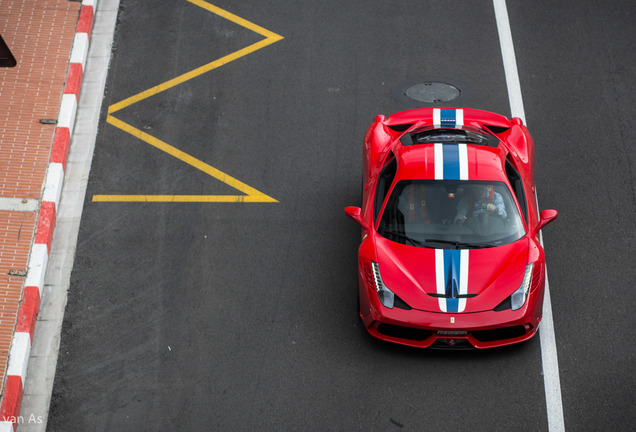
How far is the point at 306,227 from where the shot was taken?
9.28 metres

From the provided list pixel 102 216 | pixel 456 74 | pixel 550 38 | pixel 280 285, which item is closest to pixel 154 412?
pixel 280 285

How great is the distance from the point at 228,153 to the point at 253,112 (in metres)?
0.87

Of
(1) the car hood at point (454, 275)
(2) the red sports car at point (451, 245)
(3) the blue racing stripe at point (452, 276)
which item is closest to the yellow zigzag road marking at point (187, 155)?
(2) the red sports car at point (451, 245)

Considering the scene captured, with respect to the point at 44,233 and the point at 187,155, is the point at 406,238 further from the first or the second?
the point at 44,233

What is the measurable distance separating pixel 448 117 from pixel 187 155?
352cm

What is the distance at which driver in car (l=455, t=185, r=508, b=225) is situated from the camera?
26.0 feet

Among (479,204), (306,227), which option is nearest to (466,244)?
(479,204)

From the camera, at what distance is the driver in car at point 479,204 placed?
26.0 ft

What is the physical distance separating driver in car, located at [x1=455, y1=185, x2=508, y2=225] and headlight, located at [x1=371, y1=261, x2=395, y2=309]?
1000 mm

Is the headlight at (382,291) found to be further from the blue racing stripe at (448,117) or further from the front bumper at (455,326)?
the blue racing stripe at (448,117)

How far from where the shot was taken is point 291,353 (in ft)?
26.6

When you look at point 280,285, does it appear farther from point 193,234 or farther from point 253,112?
point 253,112

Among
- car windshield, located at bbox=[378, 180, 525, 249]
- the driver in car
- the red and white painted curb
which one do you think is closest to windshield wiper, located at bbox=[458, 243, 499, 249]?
car windshield, located at bbox=[378, 180, 525, 249]

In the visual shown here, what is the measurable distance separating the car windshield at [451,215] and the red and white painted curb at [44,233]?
4103 millimetres
